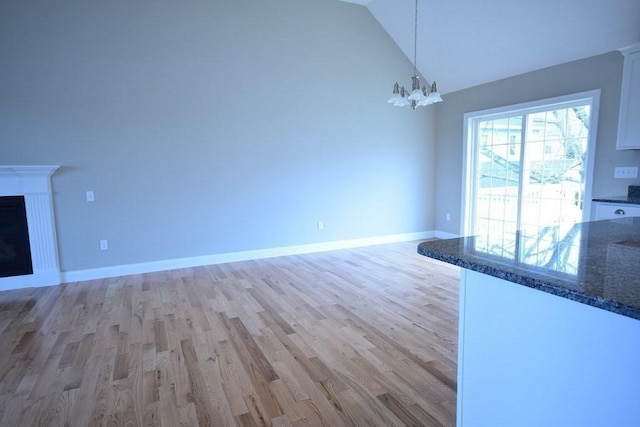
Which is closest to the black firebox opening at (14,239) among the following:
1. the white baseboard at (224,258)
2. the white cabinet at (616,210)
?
the white baseboard at (224,258)

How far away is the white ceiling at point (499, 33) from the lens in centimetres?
347

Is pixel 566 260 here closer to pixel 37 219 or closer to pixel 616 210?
pixel 616 210

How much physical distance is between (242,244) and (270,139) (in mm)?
1524

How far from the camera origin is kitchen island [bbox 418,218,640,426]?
2.69 feet

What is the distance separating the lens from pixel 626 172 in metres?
3.61

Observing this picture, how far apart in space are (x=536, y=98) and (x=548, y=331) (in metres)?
4.48

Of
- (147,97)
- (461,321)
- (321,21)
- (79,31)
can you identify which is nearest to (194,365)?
(461,321)

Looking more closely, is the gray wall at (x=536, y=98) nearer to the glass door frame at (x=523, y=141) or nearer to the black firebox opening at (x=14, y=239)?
the glass door frame at (x=523, y=141)

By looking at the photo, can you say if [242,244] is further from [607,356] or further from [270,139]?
[607,356]

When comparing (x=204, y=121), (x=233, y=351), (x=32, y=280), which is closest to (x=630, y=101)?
(x=233, y=351)

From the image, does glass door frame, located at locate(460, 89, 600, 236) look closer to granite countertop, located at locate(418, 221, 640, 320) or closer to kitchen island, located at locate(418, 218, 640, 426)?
granite countertop, located at locate(418, 221, 640, 320)

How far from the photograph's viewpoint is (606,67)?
373cm

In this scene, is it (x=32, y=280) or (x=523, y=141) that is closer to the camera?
(x=32, y=280)

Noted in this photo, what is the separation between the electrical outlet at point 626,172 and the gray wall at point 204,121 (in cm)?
283
